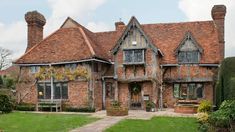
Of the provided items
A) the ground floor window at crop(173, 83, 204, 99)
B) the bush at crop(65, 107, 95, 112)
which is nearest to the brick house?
the ground floor window at crop(173, 83, 204, 99)

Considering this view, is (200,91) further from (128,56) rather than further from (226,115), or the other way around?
(226,115)

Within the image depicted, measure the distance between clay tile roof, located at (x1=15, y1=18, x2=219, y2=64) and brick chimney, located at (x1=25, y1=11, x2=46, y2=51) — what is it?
2388 millimetres

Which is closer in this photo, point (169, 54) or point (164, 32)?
point (169, 54)

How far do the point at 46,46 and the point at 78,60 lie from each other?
475 cm

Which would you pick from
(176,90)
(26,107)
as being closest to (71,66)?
(26,107)

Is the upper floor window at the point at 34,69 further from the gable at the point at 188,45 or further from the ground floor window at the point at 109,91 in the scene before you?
the gable at the point at 188,45

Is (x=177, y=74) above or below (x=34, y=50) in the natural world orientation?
below

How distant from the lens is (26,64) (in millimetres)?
28391

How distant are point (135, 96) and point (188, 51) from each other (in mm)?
6066

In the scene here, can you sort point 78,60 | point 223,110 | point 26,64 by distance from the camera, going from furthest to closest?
point 26,64
point 78,60
point 223,110

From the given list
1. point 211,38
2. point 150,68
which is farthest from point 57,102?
point 211,38

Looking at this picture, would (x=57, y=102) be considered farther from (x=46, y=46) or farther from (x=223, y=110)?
(x=223, y=110)

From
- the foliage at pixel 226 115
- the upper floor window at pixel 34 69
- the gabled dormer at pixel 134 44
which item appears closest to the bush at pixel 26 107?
the upper floor window at pixel 34 69

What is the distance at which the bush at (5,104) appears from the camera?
81.1ft
